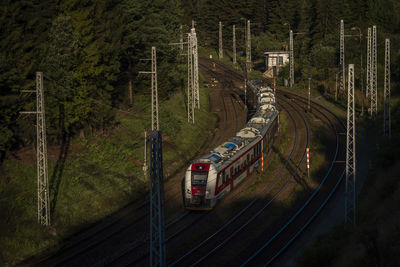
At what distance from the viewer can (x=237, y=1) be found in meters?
117

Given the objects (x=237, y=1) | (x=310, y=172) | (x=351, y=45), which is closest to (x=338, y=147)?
(x=310, y=172)

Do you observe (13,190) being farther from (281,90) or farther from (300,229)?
(281,90)

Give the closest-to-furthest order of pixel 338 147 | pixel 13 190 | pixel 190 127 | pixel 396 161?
pixel 13 190 < pixel 396 161 < pixel 338 147 < pixel 190 127

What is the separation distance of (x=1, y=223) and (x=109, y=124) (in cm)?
1814

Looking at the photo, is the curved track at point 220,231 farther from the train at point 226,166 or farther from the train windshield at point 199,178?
the train windshield at point 199,178

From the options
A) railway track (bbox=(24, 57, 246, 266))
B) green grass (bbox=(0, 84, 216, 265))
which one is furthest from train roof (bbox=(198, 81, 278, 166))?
green grass (bbox=(0, 84, 216, 265))

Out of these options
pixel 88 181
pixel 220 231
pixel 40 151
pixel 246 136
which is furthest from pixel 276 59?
pixel 40 151

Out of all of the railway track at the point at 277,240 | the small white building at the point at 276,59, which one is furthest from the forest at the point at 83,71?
the small white building at the point at 276,59

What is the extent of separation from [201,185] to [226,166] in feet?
8.07

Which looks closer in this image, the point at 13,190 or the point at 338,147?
the point at 13,190

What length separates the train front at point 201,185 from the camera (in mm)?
29984

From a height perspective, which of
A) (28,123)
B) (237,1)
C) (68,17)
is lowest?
(28,123)

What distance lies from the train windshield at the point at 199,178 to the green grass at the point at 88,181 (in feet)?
21.1

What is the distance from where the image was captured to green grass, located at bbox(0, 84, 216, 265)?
2819 centimetres
